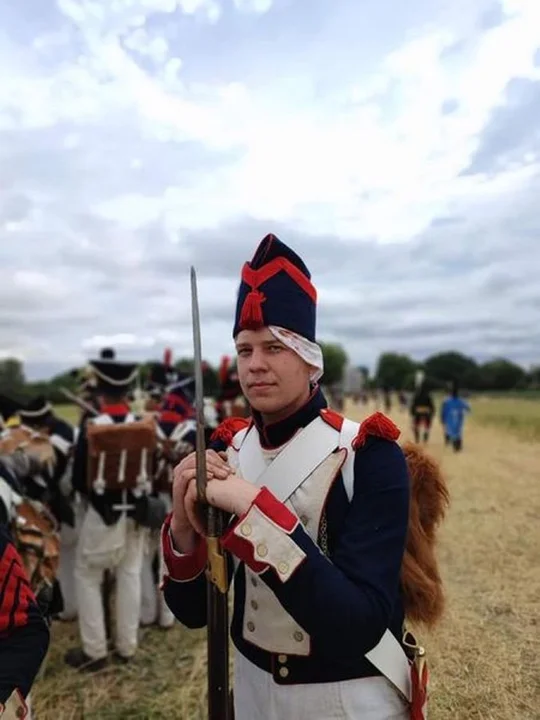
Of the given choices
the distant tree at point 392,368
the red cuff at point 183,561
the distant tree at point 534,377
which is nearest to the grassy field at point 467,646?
the red cuff at point 183,561

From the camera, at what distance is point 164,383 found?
10328 mm

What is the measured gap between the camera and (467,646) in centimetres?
233

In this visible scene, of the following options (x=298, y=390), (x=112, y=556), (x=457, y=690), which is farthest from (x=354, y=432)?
(x=112, y=556)

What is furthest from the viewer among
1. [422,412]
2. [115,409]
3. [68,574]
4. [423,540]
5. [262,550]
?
[422,412]

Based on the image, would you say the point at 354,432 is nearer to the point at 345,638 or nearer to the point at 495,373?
the point at 345,638

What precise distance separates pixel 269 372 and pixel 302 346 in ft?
0.44

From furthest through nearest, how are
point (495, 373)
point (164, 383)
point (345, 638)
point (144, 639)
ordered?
point (495, 373), point (164, 383), point (144, 639), point (345, 638)

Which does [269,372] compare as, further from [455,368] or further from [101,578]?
[455,368]

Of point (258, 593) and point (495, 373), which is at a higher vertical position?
point (258, 593)

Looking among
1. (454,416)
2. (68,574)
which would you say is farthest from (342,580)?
(454,416)

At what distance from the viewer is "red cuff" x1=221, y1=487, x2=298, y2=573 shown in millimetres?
1607

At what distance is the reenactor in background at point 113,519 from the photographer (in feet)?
17.2

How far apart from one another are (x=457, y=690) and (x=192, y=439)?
4.38 m

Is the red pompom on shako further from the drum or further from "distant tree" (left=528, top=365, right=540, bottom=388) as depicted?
"distant tree" (left=528, top=365, right=540, bottom=388)
